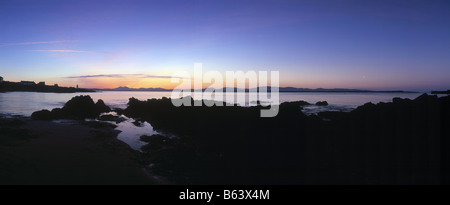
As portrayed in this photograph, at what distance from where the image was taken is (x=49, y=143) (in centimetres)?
1213

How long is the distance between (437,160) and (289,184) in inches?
325

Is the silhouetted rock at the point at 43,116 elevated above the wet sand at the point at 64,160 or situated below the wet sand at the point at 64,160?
above

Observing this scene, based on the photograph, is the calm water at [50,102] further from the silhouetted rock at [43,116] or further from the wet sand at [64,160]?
the wet sand at [64,160]

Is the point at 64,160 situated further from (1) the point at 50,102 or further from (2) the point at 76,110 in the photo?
(1) the point at 50,102

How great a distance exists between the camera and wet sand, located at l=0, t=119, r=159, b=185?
26.6ft

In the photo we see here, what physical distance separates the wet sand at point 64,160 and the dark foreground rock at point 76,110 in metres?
7.73

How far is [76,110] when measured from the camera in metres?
28.5

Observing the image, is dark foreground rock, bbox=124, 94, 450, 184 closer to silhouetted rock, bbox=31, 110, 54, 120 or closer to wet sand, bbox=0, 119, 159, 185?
wet sand, bbox=0, 119, 159, 185

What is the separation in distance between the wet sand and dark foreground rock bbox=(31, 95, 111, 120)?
25.4 ft

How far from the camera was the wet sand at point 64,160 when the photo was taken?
809cm

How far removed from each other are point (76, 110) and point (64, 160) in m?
22.6

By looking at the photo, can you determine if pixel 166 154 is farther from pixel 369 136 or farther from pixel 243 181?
pixel 369 136

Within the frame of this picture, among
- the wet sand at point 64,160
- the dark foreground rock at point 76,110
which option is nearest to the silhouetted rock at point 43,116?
the dark foreground rock at point 76,110
